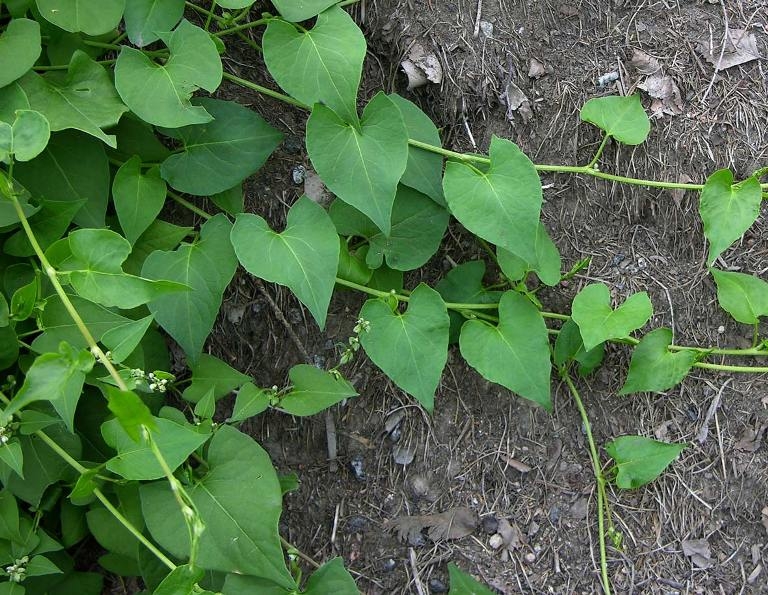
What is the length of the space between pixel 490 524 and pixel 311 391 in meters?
0.63

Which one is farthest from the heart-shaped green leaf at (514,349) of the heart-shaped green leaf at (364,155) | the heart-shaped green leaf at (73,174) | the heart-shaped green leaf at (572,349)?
the heart-shaped green leaf at (73,174)

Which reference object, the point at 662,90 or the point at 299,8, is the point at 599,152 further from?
the point at 299,8

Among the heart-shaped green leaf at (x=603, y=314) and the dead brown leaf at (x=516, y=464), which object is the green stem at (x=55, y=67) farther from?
the dead brown leaf at (x=516, y=464)

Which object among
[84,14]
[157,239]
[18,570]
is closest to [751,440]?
[157,239]

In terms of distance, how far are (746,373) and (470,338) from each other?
30.6 inches

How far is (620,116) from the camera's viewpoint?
1.96 metres

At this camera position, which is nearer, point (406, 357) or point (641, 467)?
point (406, 357)

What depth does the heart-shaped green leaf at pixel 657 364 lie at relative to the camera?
6.50ft

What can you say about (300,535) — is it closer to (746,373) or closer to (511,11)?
(746,373)

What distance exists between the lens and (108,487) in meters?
1.93

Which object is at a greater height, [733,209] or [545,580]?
[733,209]

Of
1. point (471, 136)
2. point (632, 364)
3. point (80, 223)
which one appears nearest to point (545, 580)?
point (632, 364)

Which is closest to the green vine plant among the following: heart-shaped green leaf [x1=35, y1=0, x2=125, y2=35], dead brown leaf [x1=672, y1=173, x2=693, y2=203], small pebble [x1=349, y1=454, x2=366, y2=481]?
heart-shaped green leaf [x1=35, y1=0, x2=125, y2=35]

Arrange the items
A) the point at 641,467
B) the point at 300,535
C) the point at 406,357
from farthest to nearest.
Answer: the point at 300,535 < the point at 641,467 < the point at 406,357
